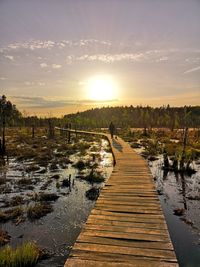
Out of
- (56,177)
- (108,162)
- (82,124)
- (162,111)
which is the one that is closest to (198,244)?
(56,177)

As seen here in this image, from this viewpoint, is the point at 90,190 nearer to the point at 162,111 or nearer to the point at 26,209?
the point at 26,209

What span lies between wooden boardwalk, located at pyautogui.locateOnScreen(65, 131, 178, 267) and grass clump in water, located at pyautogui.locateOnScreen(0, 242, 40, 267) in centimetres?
173

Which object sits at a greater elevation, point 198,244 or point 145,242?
point 145,242

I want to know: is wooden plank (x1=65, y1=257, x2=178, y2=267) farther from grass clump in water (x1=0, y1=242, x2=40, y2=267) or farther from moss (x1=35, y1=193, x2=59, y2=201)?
moss (x1=35, y1=193, x2=59, y2=201)

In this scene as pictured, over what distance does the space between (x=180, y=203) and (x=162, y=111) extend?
9452 cm

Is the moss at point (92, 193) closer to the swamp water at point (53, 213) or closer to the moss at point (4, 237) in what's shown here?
the swamp water at point (53, 213)

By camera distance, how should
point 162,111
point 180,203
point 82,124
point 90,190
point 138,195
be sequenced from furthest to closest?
1. point 162,111
2. point 82,124
3. point 90,190
4. point 180,203
5. point 138,195

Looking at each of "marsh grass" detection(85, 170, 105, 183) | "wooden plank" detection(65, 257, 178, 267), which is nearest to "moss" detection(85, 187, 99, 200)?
"marsh grass" detection(85, 170, 105, 183)

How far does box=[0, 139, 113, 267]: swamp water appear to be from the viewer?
25.3 ft

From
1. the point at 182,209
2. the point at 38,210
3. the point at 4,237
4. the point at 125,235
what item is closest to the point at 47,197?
the point at 38,210

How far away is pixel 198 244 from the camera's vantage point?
25.1 feet

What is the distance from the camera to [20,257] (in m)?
6.33

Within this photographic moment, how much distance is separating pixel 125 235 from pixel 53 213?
5043mm

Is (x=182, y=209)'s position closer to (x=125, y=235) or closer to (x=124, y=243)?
(x=125, y=235)
